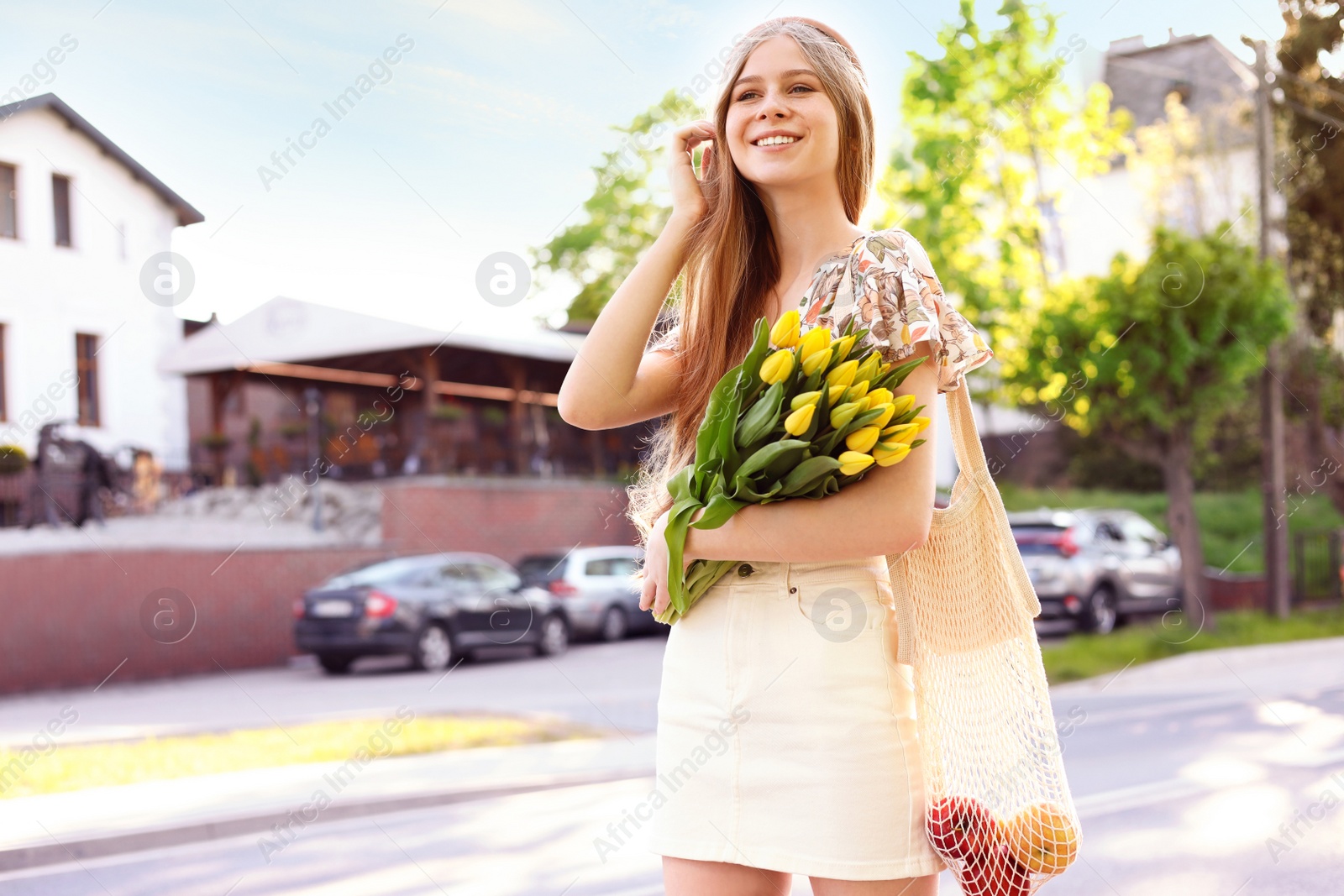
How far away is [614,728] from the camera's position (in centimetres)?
935

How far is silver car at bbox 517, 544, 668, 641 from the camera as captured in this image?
17.3 m

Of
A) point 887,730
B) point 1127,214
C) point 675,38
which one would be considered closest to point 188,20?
point 675,38

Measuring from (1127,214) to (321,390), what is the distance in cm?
1764

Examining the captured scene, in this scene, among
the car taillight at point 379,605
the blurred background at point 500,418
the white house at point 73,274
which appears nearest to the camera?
the blurred background at point 500,418

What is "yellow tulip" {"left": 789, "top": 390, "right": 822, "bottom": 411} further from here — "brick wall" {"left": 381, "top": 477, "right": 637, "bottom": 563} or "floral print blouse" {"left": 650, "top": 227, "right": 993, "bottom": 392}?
"brick wall" {"left": 381, "top": 477, "right": 637, "bottom": 563}

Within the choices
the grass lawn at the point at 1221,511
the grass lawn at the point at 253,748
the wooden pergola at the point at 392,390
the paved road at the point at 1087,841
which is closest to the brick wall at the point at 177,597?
the wooden pergola at the point at 392,390

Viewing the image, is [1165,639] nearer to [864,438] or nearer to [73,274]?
[864,438]

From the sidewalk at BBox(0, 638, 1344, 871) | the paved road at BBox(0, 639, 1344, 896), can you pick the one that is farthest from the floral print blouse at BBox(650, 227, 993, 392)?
the sidewalk at BBox(0, 638, 1344, 871)

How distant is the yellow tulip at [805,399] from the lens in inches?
62.3

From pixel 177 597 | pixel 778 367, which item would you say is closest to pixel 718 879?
pixel 778 367

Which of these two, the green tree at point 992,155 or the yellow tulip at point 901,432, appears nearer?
the yellow tulip at point 901,432

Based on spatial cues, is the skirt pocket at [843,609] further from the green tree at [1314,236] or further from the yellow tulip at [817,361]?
the green tree at [1314,236]

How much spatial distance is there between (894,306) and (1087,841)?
15.4 ft

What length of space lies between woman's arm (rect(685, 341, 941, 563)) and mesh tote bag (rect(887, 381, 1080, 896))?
0.12 metres
